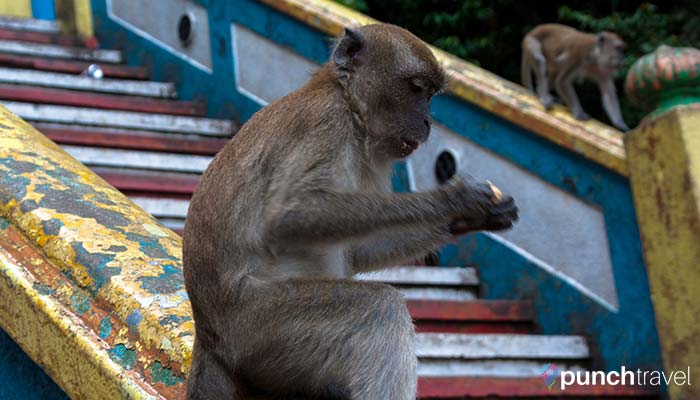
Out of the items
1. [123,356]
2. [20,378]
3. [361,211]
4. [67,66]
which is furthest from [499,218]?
[67,66]

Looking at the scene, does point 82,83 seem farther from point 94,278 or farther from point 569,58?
point 94,278

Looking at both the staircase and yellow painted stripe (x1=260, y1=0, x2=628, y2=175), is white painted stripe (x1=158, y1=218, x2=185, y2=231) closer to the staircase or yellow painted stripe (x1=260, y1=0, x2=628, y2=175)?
the staircase

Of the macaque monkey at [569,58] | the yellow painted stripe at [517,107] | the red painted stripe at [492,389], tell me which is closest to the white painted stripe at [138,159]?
the yellow painted stripe at [517,107]

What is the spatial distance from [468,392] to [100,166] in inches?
92.3

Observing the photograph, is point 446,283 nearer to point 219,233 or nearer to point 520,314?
point 520,314

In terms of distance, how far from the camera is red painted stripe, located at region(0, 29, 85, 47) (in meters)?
7.36

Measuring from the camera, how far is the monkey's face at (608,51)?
31.0 feet

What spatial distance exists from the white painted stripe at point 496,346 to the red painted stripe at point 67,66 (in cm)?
342

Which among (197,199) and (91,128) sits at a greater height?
(197,199)

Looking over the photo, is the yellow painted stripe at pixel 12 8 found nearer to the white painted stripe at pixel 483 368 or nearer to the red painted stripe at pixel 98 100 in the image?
the red painted stripe at pixel 98 100

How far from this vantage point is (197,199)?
7.48 feet

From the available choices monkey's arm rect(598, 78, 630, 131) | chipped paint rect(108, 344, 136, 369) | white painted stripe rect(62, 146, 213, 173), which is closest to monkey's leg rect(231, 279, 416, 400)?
chipped paint rect(108, 344, 136, 369)

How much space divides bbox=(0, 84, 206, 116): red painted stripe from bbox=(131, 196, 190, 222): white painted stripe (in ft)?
4.37

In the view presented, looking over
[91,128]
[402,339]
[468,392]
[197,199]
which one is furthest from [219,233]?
[91,128]
